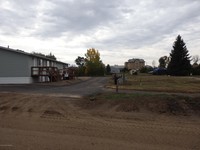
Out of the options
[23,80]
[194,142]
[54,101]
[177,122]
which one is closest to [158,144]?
[194,142]

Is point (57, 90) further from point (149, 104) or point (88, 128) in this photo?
point (88, 128)

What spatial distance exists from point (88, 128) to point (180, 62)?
62.0 m

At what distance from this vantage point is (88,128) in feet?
37.1

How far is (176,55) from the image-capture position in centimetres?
7094

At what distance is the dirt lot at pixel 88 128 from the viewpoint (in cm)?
918

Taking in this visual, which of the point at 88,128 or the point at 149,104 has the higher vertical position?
the point at 149,104

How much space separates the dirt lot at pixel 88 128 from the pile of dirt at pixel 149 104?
7.1 inches

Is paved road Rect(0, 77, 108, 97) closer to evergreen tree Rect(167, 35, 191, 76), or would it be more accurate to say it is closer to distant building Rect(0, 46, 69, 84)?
distant building Rect(0, 46, 69, 84)

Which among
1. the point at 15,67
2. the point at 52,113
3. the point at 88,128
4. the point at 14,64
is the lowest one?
the point at 88,128

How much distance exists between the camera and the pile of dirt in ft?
49.8

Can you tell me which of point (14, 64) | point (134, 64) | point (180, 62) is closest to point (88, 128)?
point (14, 64)

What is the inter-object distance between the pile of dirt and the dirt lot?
0.18 metres

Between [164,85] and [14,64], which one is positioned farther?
[14,64]

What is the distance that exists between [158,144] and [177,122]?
3.90 m
